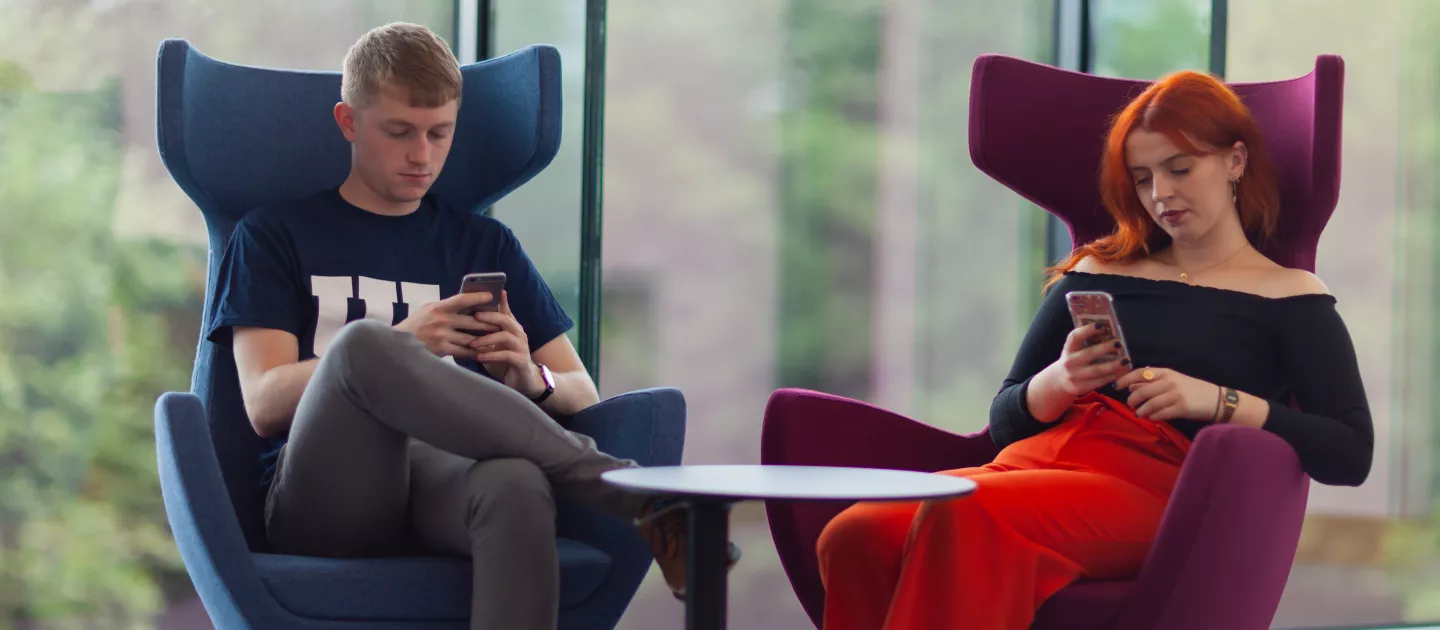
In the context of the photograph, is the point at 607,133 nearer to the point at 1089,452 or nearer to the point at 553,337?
the point at 553,337

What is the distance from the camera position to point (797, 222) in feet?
10.9

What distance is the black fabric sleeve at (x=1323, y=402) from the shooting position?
1.71 metres

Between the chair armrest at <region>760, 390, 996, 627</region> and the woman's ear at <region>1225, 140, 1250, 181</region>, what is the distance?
0.54 m

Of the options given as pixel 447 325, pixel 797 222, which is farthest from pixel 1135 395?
pixel 797 222

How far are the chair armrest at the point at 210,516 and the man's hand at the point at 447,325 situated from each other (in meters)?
0.30

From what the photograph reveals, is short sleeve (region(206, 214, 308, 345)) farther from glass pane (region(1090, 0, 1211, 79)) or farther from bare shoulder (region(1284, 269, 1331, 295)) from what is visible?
glass pane (region(1090, 0, 1211, 79))

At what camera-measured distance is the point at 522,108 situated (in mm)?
2260

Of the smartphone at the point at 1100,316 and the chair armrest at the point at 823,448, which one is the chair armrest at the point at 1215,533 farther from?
the chair armrest at the point at 823,448

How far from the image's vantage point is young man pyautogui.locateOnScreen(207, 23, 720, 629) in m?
1.61

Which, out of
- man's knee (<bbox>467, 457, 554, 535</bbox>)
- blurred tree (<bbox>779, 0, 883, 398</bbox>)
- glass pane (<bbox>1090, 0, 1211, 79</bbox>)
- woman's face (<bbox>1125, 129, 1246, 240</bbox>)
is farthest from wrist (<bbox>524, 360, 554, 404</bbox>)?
glass pane (<bbox>1090, 0, 1211, 79</bbox>)

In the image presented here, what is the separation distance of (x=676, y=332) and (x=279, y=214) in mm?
1329

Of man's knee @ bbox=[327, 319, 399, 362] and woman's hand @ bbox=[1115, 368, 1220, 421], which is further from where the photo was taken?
woman's hand @ bbox=[1115, 368, 1220, 421]

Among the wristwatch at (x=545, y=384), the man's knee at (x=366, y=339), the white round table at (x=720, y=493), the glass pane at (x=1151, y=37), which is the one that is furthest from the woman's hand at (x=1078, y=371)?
the glass pane at (x=1151, y=37)

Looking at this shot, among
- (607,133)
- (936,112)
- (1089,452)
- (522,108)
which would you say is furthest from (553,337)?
(936,112)
